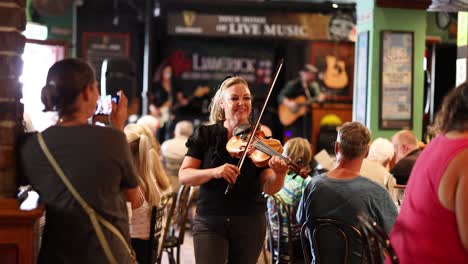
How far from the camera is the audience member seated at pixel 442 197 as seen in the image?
2342mm

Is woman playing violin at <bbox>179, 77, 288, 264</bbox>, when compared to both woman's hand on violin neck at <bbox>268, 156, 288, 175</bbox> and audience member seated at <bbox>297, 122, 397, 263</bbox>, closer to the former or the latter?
woman's hand on violin neck at <bbox>268, 156, 288, 175</bbox>

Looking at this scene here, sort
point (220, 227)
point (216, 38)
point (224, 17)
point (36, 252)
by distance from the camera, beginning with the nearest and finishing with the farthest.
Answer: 1. point (36, 252)
2. point (220, 227)
3. point (224, 17)
4. point (216, 38)

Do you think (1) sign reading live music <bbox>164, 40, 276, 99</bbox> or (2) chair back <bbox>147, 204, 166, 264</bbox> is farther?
(1) sign reading live music <bbox>164, 40, 276, 99</bbox>

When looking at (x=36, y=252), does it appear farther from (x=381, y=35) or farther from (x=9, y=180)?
(x=381, y=35)

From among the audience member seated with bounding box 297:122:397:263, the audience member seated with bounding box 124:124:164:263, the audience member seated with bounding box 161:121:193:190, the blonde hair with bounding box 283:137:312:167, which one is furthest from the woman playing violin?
the audience member seated with bounding box 161:121:193:190

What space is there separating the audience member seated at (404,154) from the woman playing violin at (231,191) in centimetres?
212

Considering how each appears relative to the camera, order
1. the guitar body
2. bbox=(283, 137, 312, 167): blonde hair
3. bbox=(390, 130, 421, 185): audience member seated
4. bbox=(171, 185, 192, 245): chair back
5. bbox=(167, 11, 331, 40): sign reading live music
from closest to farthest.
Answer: bbox=(283, 137, 312, 167): blonde hair → bbox=(171, 185, 192, 245): chair back → bbox=(390, 130, 421, 185): audience member seated → bbox=(167, 11, 331, 40): sign reading live music → the guitar body

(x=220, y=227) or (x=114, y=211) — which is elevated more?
(x=114, y=211)

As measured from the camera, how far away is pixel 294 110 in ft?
40.3

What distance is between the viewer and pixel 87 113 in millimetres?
2330

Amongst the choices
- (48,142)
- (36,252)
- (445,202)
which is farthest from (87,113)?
(445,202)

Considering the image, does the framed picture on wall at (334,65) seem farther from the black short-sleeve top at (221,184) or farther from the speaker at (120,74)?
the black short-sleeve top at (221,184)

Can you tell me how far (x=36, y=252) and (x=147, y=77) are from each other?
864cm

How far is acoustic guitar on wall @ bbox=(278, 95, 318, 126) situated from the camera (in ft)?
40.1
